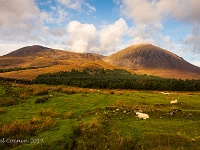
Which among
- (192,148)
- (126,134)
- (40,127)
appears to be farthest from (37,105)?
(192,148)

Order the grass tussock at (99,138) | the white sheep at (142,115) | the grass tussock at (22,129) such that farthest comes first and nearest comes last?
the white sheep at (142,115) → the grass tussock at (22,129) → the grass tussock at (99,138)

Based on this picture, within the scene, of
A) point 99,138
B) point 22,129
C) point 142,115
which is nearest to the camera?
point 99,138

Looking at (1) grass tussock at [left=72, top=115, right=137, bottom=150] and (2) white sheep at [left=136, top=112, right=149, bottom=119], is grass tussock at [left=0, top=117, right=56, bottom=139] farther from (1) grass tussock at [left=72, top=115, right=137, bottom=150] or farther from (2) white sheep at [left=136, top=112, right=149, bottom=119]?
(2) white sheep at [left=136, top=112, right=149, bottom=119]

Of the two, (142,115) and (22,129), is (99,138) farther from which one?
(142,115)

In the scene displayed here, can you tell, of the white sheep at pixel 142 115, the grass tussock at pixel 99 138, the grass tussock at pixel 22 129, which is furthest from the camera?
the white sheep at pixel 142 115

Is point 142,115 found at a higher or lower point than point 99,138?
higher

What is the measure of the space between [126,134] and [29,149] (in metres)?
6.94

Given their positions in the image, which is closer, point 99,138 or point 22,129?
point 99,138

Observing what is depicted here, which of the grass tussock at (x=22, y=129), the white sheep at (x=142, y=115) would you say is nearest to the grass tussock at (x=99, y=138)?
the grass tussock at (x=22, y=129)

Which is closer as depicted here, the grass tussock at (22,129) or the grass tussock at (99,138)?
the grass tussock at (99,138)

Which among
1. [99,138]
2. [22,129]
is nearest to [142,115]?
[99,138]

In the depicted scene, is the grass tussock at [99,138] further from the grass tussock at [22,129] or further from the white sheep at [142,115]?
the white sheep at [142,115]

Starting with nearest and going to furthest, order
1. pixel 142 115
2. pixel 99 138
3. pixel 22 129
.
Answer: pixel 99 138 < pixel 22 129 < pixel 142 115

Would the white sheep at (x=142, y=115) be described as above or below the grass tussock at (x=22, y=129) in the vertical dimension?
above
